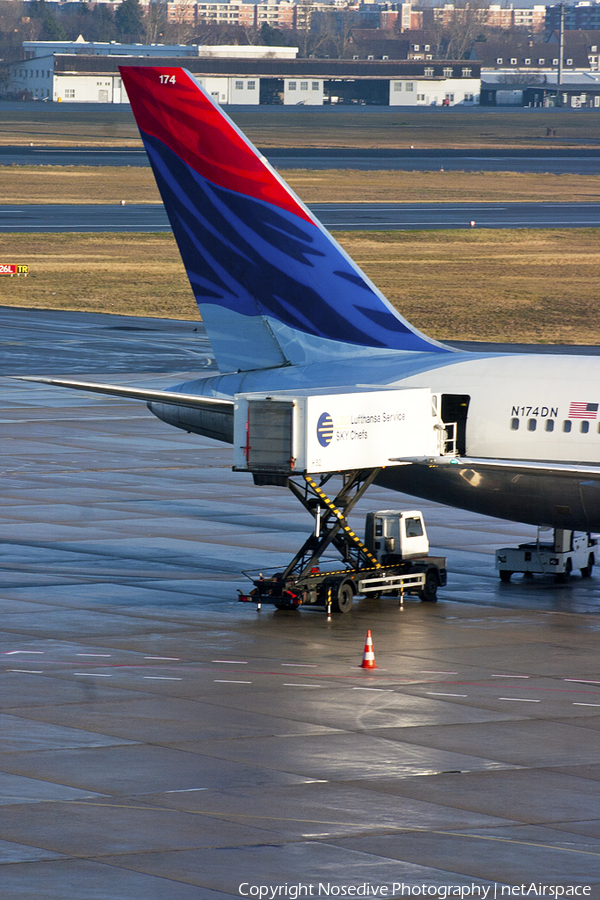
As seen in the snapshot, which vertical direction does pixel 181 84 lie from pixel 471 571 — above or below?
above

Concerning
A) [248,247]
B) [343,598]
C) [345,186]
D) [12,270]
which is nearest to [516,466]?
[343,598]

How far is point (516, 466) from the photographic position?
32.2 meters

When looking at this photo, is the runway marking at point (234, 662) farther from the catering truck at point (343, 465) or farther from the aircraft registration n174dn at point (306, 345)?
the aircraft registration n174dn at point (306, 345)

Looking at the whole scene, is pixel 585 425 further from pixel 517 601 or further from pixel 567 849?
pixel 567 849

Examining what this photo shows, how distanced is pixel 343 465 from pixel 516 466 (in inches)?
146

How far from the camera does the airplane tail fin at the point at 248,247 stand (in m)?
35.6

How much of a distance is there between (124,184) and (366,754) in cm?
14485

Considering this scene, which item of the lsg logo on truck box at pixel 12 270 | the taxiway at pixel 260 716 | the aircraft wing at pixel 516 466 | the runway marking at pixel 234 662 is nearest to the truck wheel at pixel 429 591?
the taxiway at pixel 260 716

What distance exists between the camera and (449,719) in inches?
947

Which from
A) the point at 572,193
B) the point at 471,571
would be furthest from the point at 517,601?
the point at 572,193

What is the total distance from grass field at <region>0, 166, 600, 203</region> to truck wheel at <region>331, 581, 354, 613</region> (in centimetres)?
11352

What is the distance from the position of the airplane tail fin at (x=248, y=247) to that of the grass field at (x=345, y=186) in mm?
107940

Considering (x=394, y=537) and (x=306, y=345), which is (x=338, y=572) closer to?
(x=394, y=537)

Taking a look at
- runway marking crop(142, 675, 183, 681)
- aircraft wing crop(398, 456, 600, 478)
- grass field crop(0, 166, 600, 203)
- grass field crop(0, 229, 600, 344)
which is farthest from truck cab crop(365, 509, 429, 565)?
grass field crop(0, 166, 600, 203)
